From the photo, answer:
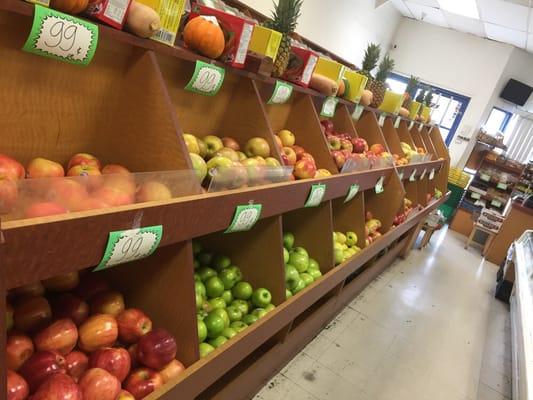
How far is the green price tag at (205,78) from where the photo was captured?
52.6 inches

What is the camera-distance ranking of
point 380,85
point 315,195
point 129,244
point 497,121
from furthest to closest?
point 497,121 → point 380,85 → point 315,195 → point 129,244

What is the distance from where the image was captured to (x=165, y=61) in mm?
1375

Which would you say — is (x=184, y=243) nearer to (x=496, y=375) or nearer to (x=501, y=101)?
(x=496, y=375)

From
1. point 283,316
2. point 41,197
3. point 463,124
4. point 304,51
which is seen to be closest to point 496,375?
point 283,316

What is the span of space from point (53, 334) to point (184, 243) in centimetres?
43

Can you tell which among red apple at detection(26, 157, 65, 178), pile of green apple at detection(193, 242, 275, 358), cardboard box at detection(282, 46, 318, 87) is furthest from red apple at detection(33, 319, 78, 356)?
cardboard box at detection(282, 46, 318, 87)

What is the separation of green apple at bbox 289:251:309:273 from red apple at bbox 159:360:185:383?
1025 mm

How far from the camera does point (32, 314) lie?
1083 millimetres

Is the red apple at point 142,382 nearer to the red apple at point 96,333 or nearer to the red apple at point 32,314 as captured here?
the red apple at point 96,333

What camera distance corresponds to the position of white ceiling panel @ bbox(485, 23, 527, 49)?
6.84 meters

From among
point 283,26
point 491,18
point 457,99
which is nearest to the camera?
point 283,26

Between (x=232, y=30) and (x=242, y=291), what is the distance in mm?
1110

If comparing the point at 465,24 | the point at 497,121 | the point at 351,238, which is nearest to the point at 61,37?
the point at 351,238

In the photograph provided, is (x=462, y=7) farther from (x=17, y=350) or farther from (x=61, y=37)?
(x=17, y=350)
